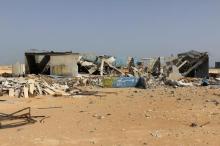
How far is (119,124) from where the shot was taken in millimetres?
11875

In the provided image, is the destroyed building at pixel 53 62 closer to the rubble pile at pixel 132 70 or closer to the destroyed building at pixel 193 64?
the rubble pile at pixel 132 70

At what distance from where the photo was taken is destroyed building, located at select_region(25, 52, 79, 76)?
31.1m

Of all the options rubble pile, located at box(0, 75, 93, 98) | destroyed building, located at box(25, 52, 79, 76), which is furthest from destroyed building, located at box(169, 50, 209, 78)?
rubble pile, located at box(0, 75, 93, 98)

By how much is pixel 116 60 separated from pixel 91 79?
19.7 feet

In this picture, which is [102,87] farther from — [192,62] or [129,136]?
[129,136]

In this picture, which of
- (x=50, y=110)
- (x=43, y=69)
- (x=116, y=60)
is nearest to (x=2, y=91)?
(x=50, y=110)

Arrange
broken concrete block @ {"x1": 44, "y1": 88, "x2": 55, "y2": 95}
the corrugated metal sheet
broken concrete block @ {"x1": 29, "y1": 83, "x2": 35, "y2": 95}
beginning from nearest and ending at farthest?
broken concrete block @ {"x1": 29, "y1": 83, "x2": 35, "y2": 95}, broken concrete block @ {"x1": 44, "y1": 88, "x2": 55, "y2": 95}, the corrugated metal sheet

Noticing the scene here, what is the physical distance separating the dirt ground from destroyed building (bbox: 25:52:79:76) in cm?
1314

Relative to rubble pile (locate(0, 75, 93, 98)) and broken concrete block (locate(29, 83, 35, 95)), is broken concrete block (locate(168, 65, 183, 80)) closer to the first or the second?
rubble pile (locate(0, 75, 93, 98))

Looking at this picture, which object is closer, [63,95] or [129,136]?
[129,136]

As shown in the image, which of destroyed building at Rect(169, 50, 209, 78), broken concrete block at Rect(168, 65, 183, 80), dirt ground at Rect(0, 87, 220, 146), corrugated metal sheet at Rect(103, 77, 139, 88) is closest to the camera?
dirt ground at Rect(0, 87, 220, 146)

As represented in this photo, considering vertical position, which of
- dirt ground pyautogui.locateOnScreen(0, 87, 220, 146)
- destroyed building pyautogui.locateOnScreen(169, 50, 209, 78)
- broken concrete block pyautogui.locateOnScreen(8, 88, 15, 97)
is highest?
destroyed building pyautogui.locateOnScreen(169, 50, 209, 78)

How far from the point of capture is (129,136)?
33.0 ft

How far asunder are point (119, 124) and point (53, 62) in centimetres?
2039
